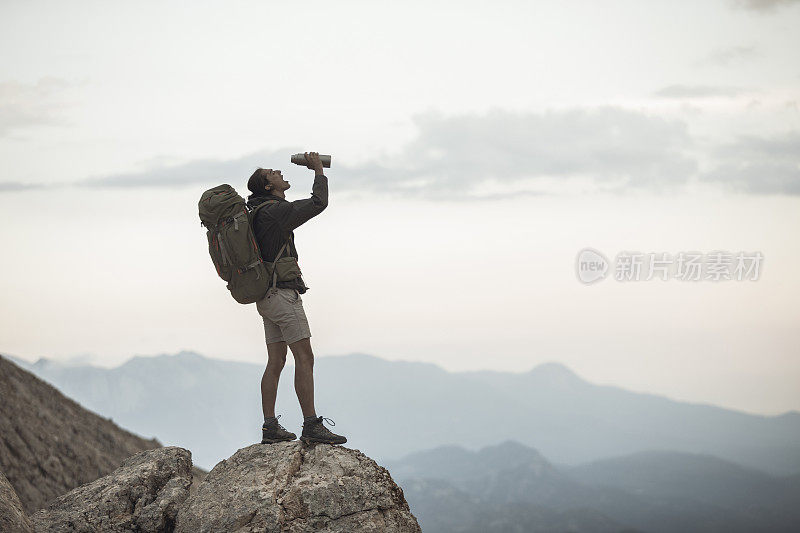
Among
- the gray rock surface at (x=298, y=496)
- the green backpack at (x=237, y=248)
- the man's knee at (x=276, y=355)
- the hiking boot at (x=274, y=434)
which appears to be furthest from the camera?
the hiking boot at (x=274, y=434)

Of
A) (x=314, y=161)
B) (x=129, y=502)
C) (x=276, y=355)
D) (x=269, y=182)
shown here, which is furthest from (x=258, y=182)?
(x=129, y=502)

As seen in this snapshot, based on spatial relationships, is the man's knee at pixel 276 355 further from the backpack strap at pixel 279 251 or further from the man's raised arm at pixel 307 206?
the man's raised arm at pixel 307 206

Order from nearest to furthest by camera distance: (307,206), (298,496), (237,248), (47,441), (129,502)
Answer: (298,496), (307,206), (237,248), (129,502), (47,441)

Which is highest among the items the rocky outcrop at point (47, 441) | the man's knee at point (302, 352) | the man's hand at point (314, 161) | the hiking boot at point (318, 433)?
the man's hand at point (314, 161)

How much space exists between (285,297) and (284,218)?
1.24 metres

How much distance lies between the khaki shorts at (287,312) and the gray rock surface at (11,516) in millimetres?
4542

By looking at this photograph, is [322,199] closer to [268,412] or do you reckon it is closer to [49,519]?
[268,412]

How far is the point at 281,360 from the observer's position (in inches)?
508

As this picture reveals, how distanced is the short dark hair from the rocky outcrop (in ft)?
61.0

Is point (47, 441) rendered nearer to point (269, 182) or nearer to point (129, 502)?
point (129, 502)

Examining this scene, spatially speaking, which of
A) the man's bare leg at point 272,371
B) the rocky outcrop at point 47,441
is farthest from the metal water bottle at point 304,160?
the rocky outcrop at point 47,441

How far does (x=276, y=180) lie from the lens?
41.4 ft

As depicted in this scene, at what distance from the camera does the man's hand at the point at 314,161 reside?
12.2m

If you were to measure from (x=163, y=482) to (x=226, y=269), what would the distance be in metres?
3.74
